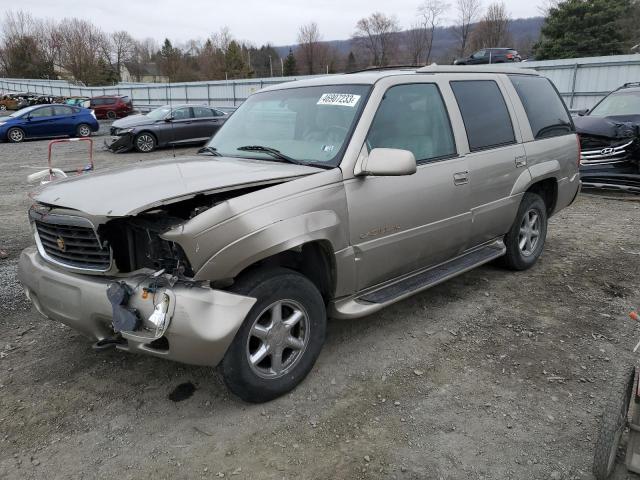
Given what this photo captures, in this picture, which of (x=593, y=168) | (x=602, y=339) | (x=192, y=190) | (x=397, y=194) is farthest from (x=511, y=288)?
(x=593, y=168)

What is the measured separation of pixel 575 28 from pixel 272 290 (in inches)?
1547

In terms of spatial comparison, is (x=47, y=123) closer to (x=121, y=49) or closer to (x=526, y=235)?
(x=526, y=235)

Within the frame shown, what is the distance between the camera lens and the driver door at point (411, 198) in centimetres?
343

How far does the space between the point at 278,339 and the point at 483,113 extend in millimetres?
2733

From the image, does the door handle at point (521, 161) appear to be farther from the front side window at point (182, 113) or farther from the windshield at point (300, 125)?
the front side window at point (182, 113)

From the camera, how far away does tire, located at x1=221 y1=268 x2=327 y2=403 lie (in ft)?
9.43

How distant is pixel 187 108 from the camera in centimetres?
1770

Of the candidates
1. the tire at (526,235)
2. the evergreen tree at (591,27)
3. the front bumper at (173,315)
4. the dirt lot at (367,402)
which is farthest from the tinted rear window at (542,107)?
the evergreen tree at (591,27)

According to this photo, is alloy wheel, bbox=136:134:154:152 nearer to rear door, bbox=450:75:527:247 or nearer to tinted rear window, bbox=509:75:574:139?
tinted rear window, bbox=509:75:574:139

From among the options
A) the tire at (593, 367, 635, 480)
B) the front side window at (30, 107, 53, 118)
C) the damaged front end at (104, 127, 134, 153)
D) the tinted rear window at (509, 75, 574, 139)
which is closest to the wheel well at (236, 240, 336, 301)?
the tire at (593, 367, 635, 480)

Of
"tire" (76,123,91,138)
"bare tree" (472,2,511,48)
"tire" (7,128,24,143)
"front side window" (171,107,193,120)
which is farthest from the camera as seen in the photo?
"bare tree" (472,2,511,48)

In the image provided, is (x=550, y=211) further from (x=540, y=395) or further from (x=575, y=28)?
(x=575, y=28)

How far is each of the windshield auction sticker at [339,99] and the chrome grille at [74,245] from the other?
6.08ft

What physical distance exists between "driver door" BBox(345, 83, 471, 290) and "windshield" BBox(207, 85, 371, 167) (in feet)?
0.72
